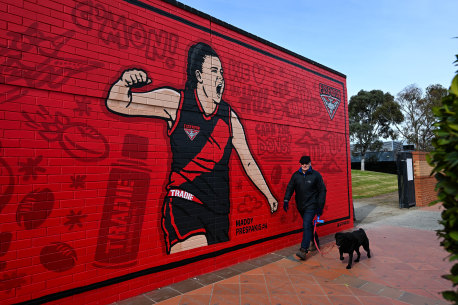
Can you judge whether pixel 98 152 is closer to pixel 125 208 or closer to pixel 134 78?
pixel 125 208

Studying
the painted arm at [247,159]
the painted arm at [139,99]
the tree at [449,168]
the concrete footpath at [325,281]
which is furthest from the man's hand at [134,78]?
the tree at [449,168]

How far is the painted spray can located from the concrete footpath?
594 millimetres

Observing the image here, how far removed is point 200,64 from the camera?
4.64 metres

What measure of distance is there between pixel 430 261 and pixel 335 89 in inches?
189

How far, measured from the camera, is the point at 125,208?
3.64 metres

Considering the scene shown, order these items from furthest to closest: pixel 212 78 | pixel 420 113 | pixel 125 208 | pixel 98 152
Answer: pixel 420 113
pixel 212 78
pixel 125 208
pixel 98 152

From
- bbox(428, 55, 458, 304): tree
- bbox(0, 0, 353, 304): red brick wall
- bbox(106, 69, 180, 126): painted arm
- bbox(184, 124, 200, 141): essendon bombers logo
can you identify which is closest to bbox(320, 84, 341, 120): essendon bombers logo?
bbox(0, 0, 353, 304): red brick wall

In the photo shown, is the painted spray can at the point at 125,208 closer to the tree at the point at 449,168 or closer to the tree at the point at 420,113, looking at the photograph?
the tree at the point at 449,168

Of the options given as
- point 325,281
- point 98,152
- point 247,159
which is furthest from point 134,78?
point 325,281

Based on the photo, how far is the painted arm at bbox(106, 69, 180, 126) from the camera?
3668 mm

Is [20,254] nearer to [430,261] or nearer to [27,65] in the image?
[27,65]

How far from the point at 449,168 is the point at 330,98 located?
255 inches

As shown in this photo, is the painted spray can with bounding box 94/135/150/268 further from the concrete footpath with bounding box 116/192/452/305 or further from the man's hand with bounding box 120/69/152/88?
the man's hand with bounding box 120/69/152/88

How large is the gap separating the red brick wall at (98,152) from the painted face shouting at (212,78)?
0.43ft
